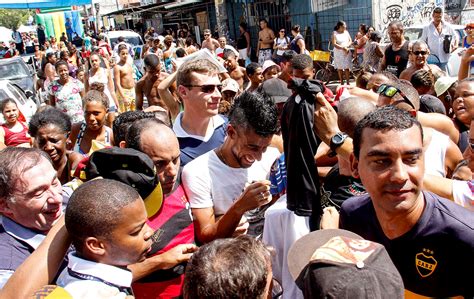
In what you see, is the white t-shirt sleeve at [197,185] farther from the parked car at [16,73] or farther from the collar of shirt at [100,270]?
the parked car at [16,73]

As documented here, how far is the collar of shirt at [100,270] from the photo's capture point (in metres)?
1.82

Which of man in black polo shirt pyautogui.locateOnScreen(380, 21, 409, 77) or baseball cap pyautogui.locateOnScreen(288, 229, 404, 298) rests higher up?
man in black polo shirt pyautogui.locateOnScreen(380, 21, 409, 77)

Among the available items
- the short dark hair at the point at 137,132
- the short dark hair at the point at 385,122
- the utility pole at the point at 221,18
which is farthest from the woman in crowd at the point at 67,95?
the utility pole at the point at 221,18

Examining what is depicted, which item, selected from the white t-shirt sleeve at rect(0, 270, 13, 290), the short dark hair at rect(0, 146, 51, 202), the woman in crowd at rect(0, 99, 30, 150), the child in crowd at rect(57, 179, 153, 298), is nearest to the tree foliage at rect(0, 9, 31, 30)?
the woman in crowd at rect(0, 99, 30, 150)

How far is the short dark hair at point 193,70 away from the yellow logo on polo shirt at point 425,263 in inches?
86.1

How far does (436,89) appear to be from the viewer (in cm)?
489

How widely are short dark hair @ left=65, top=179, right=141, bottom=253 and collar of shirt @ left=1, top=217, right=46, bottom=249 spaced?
1.08 ft

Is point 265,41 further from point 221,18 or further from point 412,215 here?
point 412,215

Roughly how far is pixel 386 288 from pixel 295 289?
42.7 inches

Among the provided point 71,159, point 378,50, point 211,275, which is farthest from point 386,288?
point 378,50

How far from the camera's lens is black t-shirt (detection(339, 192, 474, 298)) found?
74.3 inches

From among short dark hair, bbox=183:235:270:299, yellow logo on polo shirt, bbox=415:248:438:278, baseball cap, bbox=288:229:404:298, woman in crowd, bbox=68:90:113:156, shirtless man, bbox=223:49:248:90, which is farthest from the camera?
shirtless man, bbox=223:49:248:90

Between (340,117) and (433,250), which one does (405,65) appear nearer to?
(340,117)

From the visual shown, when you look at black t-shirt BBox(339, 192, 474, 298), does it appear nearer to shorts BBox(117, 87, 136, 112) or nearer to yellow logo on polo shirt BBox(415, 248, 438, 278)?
yellow logo on polo shirt BBox(415, 248, 438, 278)
